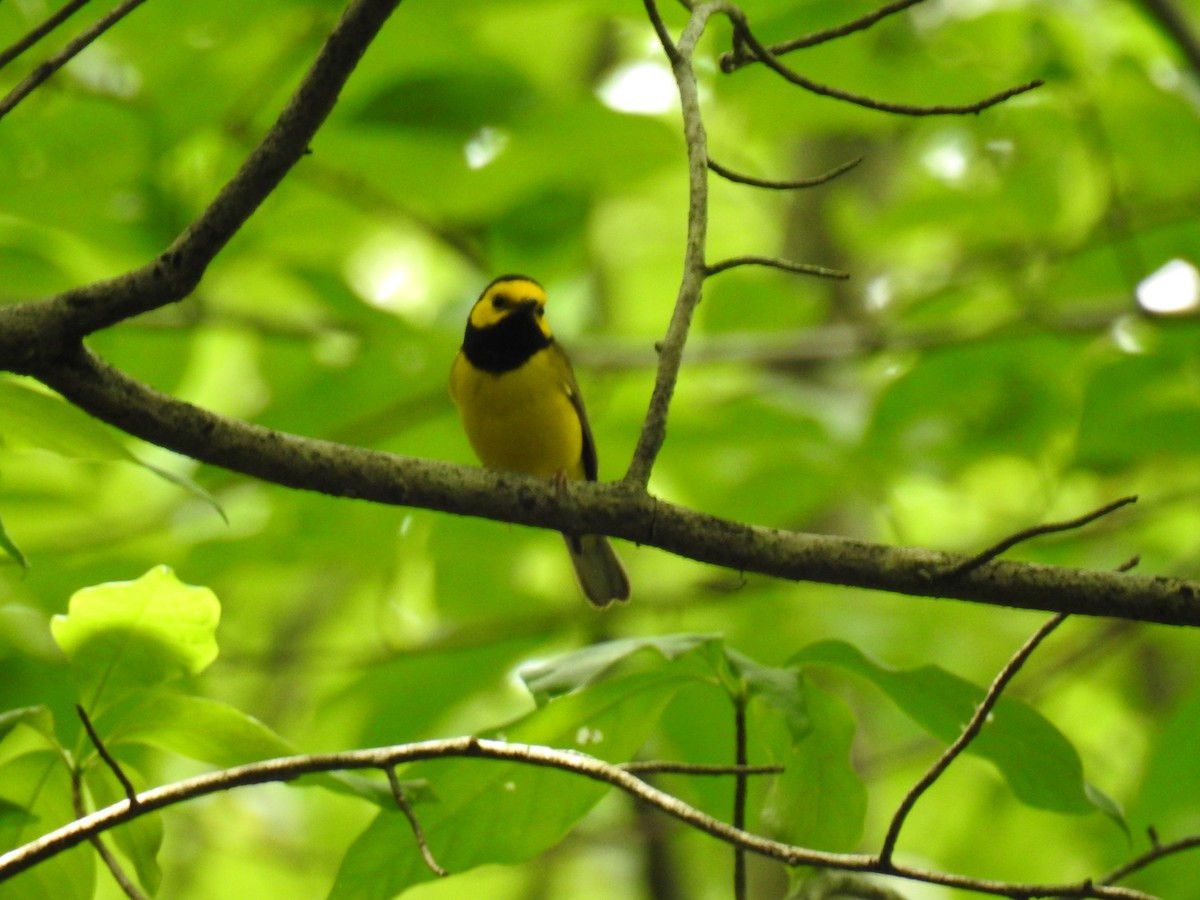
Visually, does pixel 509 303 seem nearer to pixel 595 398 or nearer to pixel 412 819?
pixel 595 398

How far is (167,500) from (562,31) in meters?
2.99

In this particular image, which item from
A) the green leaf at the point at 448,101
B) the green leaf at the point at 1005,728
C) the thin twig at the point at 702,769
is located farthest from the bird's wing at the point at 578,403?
the thin twig at the point at 702,769

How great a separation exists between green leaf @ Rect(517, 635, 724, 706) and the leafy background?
1 cm

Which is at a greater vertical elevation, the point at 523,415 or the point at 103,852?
the point at 103,852

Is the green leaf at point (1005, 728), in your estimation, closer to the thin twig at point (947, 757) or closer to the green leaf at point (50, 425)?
the thin twig at point (947, 757)

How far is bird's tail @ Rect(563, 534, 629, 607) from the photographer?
5.48 meters

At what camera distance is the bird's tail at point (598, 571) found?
548 cm

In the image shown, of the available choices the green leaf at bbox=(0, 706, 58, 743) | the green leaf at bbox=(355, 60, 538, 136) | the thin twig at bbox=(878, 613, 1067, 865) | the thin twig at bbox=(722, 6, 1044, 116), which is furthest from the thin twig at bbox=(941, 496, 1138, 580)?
the green leaf at bbox=(355, 60, 538, 136)

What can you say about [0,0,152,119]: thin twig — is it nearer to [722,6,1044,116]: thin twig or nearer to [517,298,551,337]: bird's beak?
[722,6,1044,116]: thin twig

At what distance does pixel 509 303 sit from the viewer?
5.63 meters

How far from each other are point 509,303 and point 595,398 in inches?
21.2

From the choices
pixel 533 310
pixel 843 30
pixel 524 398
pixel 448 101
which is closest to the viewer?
pixel 843 30

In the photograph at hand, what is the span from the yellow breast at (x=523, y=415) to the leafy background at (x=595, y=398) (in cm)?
15

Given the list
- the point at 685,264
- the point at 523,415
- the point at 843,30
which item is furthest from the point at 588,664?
the point at 523,415
